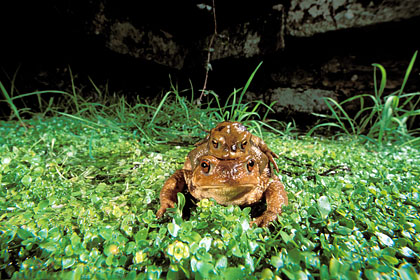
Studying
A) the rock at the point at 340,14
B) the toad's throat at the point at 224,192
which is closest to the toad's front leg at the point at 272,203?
the toad's throat at the point at 224,192

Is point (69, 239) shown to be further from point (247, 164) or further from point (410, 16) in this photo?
point (410, 16)

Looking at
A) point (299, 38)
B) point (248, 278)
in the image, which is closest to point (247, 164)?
point (248, 278)

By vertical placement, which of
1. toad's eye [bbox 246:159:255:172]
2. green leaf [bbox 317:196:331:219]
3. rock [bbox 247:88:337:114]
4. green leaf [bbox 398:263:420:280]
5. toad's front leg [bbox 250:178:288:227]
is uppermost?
rock [bbox 247:88:337:114]

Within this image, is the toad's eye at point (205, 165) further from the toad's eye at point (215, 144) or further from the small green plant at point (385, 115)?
the small green plant at point (385, 115)

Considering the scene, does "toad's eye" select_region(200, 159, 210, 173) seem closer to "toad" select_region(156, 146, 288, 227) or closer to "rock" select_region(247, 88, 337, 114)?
"toad" select_region(156, 146, 288, 227)

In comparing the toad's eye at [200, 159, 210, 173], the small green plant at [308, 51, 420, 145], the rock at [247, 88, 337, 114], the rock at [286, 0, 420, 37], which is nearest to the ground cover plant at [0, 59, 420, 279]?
the toad's eye at [200, 159, 210, 173]

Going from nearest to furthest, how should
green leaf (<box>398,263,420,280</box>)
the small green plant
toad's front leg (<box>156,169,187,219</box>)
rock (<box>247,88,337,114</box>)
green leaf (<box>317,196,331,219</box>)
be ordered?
green leaf (<box>398,263,420,280</box>) < green leaf (<box>317,196,331,219</box>) < toad's front leg (<box>156,169,187,219</box>) < the small green plant < rock (<box>247,88,337,114</box>)

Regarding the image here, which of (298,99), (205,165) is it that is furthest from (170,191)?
(298,99)

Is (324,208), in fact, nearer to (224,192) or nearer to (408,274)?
(408,274)
